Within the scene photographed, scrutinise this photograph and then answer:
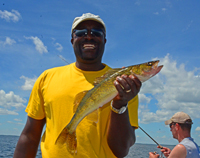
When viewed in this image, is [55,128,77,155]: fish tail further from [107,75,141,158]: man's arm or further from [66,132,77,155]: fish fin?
[107,75,141,158]: man's arm

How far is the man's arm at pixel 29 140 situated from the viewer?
3.70m

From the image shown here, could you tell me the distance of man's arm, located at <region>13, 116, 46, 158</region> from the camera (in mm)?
3699

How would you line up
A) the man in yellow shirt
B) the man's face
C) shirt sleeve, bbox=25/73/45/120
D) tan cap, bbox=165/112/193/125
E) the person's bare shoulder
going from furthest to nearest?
tan cap, bbox=165/112/193/125
the person's bare shoulder
the man's face
shirt sleeve, bbox=25/73/45/120
the man in yellow shirt

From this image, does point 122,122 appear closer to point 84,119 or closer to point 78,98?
point 84,119

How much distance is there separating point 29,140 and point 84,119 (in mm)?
1183

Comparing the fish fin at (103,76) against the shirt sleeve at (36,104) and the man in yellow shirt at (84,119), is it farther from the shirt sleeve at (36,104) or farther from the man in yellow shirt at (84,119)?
the shirt sleeve at (36,104)

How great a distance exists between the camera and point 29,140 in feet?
12.3

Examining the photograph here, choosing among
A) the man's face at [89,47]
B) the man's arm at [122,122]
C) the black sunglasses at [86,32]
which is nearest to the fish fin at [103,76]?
the man's arm at [122,122]

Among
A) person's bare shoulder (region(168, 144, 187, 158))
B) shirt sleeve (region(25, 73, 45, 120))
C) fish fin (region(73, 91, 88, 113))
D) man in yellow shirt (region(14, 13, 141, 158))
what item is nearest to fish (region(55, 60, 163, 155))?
fish fin (region(73, 91, 88, 113))

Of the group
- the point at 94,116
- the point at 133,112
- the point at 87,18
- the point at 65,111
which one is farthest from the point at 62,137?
the point at 87,18

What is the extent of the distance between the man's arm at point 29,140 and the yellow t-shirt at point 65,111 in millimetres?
163

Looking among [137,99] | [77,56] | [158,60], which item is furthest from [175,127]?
[77,56]

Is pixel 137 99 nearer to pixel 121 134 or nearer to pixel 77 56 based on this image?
pixel 121 134

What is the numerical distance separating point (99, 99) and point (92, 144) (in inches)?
28.2
